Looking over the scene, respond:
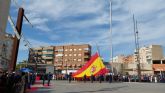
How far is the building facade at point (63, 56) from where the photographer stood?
135750 mm

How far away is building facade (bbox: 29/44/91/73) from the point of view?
13575 cm

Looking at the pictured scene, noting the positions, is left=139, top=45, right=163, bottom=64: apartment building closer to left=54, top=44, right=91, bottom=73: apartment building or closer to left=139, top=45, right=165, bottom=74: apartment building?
left=139, top=45, right=165, bottom=74: apartment building

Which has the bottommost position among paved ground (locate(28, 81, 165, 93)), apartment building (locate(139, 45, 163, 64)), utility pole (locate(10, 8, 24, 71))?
paved ground (locate(28, 81, 165, 93))

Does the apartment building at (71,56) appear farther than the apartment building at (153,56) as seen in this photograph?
Yes

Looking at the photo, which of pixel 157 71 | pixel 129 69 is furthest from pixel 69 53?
pixel 157 71

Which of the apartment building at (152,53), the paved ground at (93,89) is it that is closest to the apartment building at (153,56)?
the apartment building at (152,53)

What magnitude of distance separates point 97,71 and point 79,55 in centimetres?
8807

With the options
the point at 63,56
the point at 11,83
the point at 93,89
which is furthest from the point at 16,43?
the point at 63,56

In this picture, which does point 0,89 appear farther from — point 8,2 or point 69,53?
point 69,53

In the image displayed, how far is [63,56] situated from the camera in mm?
143750

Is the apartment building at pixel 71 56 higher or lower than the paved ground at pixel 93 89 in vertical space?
higher

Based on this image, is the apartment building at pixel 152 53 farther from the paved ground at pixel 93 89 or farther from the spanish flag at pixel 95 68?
the paved ground at pixel 93 89

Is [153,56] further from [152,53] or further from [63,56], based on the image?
[63,56]

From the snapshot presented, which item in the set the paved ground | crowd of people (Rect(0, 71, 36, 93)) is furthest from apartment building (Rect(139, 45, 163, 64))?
crowd of people (Rect(0, 71, 36, 93))
